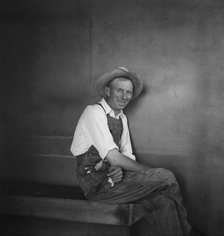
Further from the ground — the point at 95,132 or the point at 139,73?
the point at 139,73

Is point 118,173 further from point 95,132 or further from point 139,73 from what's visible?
point 139,73

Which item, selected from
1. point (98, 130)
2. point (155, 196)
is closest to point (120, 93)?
point (98, 130)

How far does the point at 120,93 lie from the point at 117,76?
7.1 inches

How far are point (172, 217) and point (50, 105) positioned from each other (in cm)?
177

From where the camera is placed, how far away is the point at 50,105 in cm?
373

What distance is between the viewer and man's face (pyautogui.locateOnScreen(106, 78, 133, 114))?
3.27 m

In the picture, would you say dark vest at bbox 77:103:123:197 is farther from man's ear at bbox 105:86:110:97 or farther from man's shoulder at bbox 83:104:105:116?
man's ear at bbox 105:86:110:97

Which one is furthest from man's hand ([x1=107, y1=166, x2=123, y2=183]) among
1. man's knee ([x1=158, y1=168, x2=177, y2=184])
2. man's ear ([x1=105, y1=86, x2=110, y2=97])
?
man's ear ([x1=105, y1=86, x2=110, y2=97])

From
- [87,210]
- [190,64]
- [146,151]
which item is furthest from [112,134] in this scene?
[190,64]

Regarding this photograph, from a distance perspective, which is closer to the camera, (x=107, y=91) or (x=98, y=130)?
(x=98, y=130)

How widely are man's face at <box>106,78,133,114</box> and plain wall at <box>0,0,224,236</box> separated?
0.99ft

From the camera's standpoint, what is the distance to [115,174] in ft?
9.98

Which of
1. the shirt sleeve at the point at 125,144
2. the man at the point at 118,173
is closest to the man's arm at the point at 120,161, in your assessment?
the man at the point at 118,173

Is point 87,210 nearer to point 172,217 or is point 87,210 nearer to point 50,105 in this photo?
point 172,217
